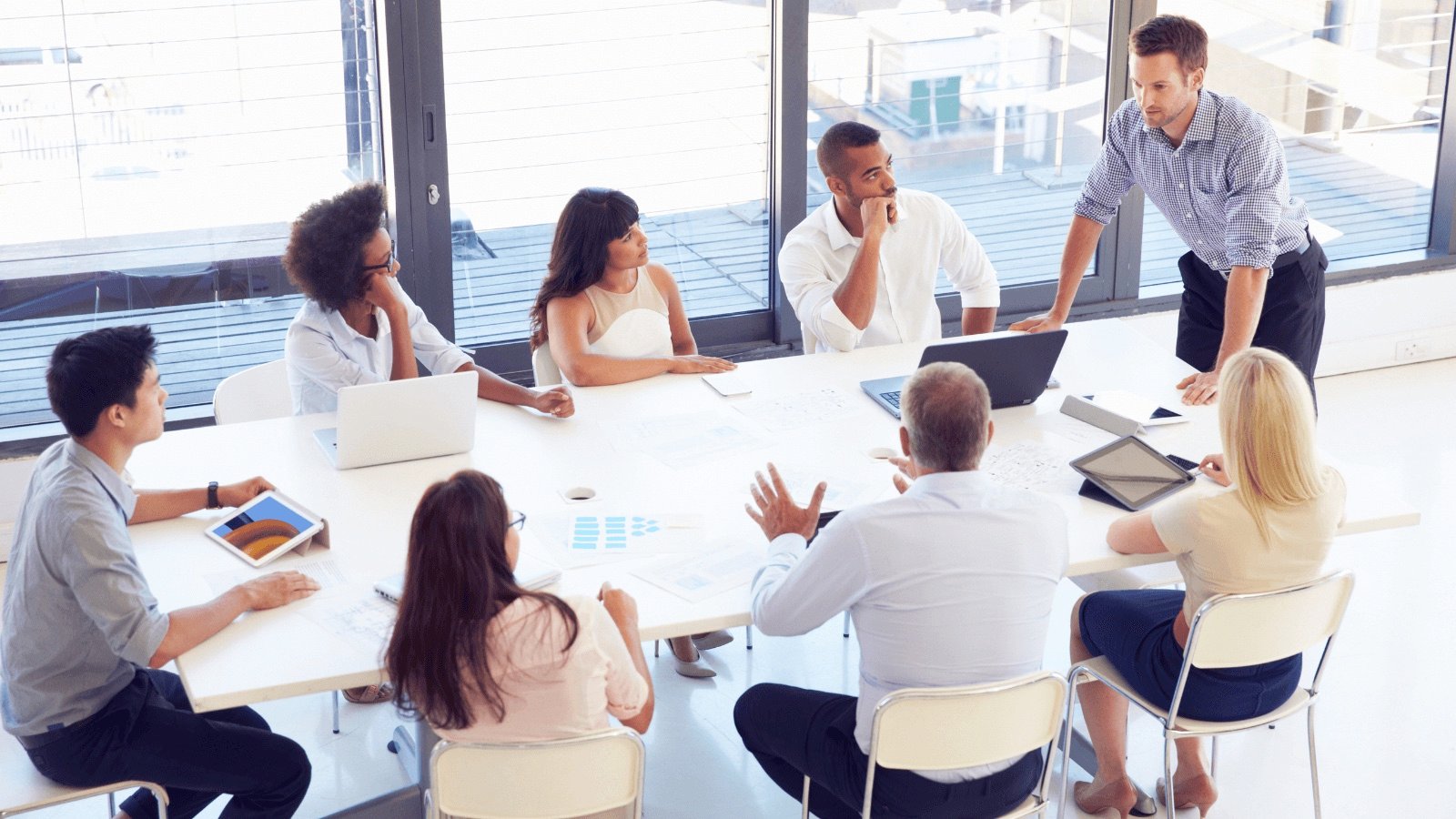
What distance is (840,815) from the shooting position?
286 cm

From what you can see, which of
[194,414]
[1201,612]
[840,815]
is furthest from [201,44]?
[1201,612]

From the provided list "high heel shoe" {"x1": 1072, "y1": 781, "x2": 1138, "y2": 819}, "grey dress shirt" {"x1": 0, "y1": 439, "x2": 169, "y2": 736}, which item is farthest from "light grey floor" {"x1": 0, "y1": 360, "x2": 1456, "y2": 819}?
"grey dress shirt" {"x1": 0, "y1": 439, "x2": 169, "y2": 736}

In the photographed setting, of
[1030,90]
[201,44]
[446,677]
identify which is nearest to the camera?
[446,677]

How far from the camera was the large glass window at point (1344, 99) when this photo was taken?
5941 millimetres

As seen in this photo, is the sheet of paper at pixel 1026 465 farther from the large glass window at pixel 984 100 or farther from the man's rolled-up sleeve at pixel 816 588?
the large glass window at pixel 984 100

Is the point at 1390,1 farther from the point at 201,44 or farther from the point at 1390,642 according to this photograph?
the point at 201,44

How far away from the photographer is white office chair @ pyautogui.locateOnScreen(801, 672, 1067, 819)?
8.01 feet

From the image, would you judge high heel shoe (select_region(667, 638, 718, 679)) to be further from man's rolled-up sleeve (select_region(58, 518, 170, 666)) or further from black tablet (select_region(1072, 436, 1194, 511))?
man's rolled-up sleeve (select_region(58, 518, 170, 666))

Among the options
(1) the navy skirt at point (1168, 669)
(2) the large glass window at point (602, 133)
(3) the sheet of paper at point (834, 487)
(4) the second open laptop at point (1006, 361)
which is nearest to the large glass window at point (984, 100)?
(2) the large glass window at point (602, 133)

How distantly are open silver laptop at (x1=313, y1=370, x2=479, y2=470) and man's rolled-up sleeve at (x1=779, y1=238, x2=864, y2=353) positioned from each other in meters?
1.18

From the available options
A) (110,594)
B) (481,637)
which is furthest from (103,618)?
(481,637)

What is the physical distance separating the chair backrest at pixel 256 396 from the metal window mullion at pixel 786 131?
2.13 meters

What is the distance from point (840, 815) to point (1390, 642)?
2.07m

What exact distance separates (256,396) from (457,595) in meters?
1.77
